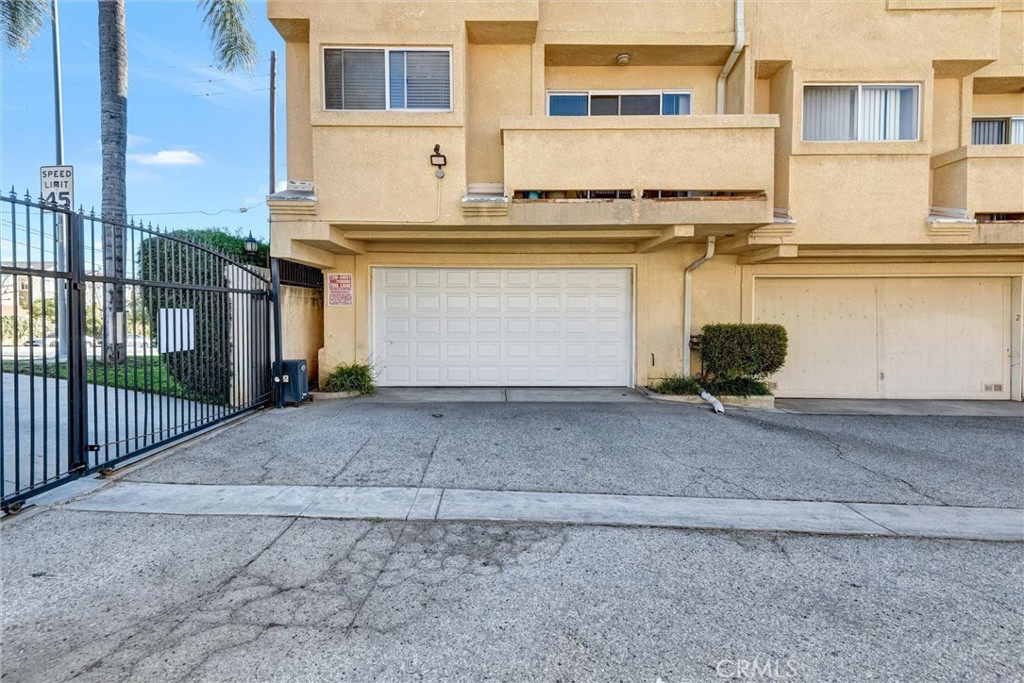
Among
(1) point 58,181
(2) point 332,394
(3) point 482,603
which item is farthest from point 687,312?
(1) point 58,181

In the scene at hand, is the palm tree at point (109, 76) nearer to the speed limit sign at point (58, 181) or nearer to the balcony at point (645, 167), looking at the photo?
the speed limit sign at point (58, 181)

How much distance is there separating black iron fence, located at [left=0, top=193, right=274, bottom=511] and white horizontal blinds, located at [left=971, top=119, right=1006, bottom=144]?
12.9m

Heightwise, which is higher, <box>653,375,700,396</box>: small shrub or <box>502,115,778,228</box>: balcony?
<box>502,115,778,228</box>: balcony

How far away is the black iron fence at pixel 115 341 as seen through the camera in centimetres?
427

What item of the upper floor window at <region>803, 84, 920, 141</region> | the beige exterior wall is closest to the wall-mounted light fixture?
the beige exterior wall

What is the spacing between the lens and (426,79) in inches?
319

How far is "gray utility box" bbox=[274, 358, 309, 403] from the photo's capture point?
27.4 feet

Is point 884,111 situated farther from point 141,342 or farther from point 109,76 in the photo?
point 109,76

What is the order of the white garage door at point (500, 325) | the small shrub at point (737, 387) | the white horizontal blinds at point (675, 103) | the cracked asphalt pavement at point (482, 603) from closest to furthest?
the cracked asphalt pavement at point (482, 603), the small shrub at point (737, 387), the white horizontal blinds at point (675, 103), the white garage door at point (500, 325)

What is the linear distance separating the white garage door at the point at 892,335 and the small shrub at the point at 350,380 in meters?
7.46

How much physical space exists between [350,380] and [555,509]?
19.3ft

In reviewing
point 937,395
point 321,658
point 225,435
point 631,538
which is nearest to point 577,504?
point 631,538

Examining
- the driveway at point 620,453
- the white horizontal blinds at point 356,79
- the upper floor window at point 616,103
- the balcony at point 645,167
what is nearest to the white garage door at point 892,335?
the driveway at point 620,453

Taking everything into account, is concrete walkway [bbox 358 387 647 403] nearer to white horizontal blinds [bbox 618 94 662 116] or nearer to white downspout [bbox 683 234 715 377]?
white downspout [bbox 683 234 715 377]
